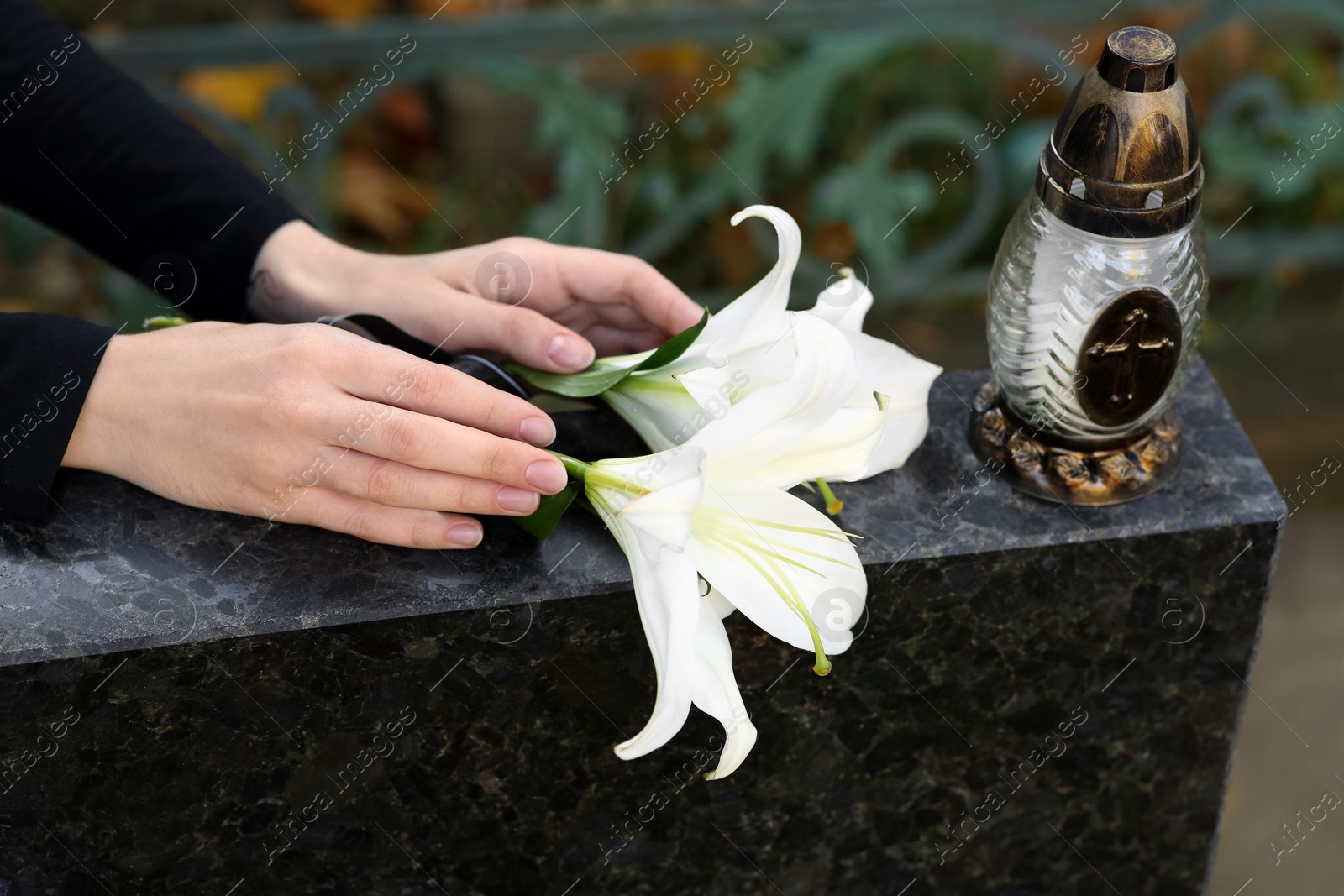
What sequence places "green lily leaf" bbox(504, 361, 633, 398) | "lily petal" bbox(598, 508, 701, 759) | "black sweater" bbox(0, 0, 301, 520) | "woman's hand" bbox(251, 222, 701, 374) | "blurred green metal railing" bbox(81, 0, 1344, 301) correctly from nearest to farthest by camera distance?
"lily petal" bbox(598, 508, 701, 759) < "green lily leaf" bbox(504, 361, 633, 398) < "woman's hand" bbox(251, 222, 701, 374) < "black sweater" bbox(0, 0, 301, 520) < "blurred green metal railing" bbox(81, 0, 1344, 301)

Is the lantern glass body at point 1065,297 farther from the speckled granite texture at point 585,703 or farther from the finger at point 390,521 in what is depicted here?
the finger at point 390,521

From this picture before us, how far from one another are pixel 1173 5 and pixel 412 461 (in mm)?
2467

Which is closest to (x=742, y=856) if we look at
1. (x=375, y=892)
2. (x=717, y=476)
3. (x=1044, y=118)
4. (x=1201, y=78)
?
(x=375, y=892)

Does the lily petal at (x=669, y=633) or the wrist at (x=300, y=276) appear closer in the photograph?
the lily petal at (x=669, y=633)

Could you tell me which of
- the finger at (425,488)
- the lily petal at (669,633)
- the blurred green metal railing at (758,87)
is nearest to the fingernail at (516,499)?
the finger at (425,488)

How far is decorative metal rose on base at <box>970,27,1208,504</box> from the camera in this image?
41.1 inches

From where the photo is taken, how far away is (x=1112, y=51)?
1033mm

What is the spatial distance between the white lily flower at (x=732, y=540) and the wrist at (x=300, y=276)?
46 centimetres

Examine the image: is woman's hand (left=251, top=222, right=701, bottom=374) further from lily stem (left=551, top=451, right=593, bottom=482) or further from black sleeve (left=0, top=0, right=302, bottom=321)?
lily stem (left=551, top=451, right=593, bottom=482)

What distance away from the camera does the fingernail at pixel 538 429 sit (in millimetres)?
1106

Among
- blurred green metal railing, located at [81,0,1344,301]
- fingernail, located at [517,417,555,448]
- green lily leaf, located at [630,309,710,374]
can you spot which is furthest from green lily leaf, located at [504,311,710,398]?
blurred green metal railing, located at [81,0,1344,301]

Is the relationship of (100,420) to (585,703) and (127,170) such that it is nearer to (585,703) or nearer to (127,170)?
(127,170)

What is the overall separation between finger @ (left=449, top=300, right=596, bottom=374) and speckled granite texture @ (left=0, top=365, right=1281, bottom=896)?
0.55 feet

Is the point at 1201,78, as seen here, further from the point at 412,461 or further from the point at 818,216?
the point at 412,461
